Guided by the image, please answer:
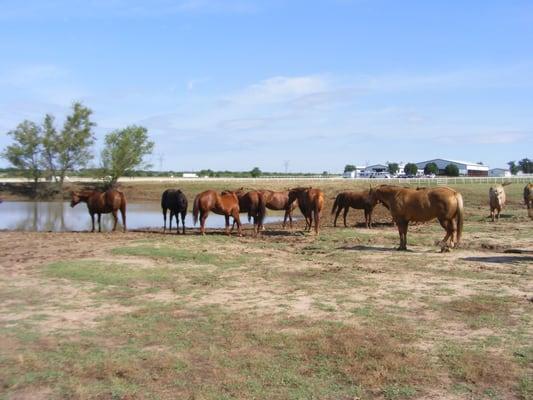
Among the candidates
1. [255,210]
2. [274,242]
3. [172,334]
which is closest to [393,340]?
[172,334]

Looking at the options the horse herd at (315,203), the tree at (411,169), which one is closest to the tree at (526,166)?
the tree at (411,169)

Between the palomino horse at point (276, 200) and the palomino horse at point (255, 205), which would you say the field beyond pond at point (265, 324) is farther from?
the palomino horse at point (276, 200)

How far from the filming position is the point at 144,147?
63.6 m

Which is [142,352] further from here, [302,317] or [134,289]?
[134,289]

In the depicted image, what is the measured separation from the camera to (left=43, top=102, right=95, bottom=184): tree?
59.5 m

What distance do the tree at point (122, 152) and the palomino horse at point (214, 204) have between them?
45144mm

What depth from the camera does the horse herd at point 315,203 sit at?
47.5 ft

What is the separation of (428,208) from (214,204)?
23.1 ft

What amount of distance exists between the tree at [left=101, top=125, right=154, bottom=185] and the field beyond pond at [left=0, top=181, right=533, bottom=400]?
48836mm

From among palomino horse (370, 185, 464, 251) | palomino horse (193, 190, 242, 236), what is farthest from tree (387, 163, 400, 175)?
palomino horse (370, 185, 464, 251)

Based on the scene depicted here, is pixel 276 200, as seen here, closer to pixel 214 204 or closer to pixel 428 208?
pixel 214 204

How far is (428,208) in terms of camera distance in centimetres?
1476

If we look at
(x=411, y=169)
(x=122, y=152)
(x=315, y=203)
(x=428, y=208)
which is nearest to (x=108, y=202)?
(x=315, y=203)

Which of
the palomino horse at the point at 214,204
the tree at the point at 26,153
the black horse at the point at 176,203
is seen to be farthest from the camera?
the tree at the point at 26,153
